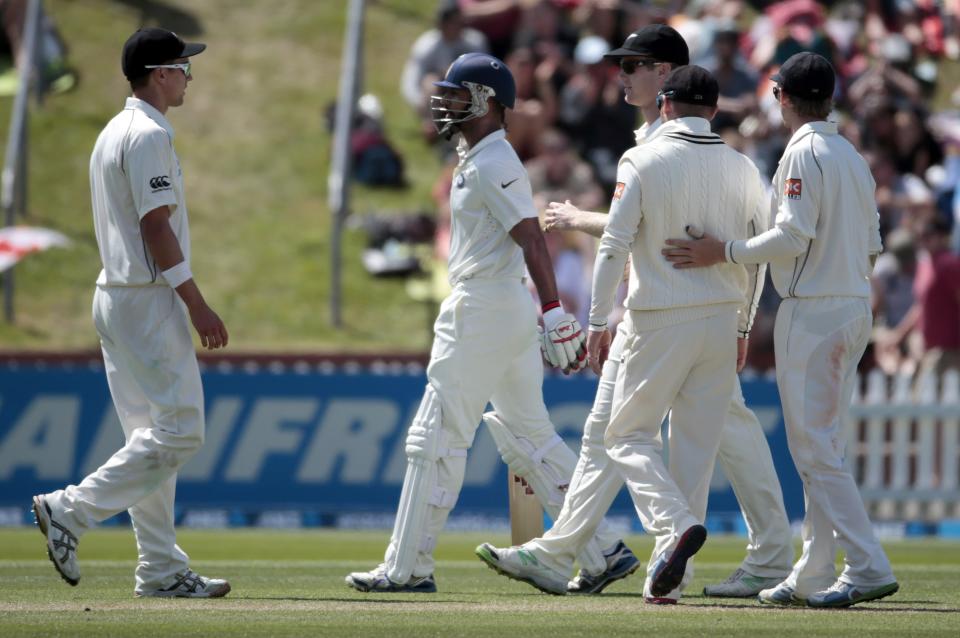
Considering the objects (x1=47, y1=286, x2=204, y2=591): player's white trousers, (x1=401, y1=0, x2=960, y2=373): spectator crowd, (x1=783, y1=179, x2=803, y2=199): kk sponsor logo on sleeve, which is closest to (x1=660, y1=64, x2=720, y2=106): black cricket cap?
(x1=783, y1=179, x2=803, y2=199): kk sponsor logo on sleeve

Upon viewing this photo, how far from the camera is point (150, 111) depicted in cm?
786

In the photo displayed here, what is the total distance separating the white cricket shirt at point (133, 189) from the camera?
7.64m

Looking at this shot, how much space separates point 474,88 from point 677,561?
102 inches

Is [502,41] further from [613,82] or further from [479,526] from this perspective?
[479,526]

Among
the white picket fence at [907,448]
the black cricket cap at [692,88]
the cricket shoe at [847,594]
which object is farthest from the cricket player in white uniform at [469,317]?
the white picket fence at [907,448]

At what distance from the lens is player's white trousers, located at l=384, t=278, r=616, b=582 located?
809 cm

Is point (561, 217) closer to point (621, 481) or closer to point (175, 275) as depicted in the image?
point (621, 481)

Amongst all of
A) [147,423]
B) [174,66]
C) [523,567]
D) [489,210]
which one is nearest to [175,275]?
[147,423]

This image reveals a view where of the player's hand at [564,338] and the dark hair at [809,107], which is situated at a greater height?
the dark hair at [809,107]

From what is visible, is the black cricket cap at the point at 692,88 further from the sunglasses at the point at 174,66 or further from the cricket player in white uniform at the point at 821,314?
the sunglasses at the point at 174,66

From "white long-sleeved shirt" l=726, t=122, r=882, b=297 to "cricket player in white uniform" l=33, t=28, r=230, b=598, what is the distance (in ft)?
8.45

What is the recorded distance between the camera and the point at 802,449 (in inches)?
291

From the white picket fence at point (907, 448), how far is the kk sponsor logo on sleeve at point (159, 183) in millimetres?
8831

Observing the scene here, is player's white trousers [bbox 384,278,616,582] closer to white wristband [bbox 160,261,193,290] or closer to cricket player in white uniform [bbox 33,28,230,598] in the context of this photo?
cricket player in white uniform [bbox 33,28,230,598]
